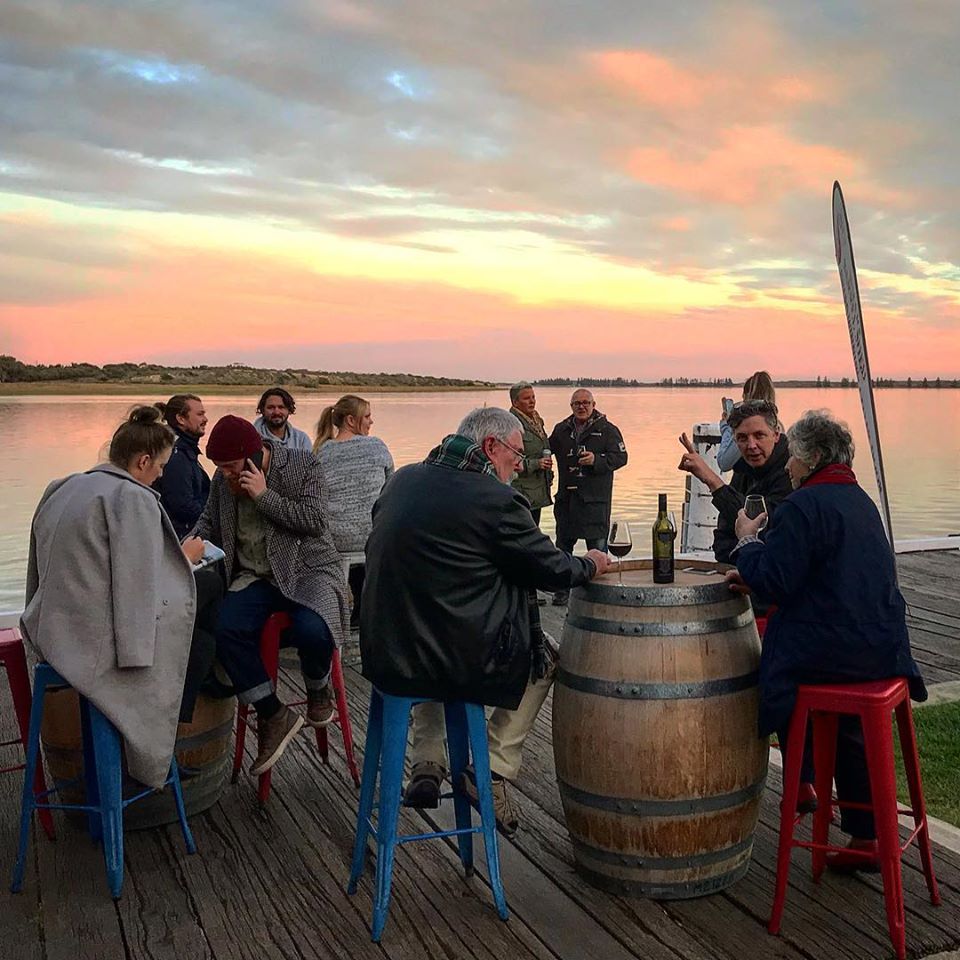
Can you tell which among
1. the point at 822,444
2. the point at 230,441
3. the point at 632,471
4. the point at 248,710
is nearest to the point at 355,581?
the point at 248,710

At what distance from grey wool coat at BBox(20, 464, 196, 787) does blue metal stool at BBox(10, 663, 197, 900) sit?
0.06 metres

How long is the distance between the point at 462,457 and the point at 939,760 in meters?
2.81

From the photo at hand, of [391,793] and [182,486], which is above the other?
[182,486]

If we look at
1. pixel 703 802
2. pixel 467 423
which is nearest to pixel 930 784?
pixel 703 802

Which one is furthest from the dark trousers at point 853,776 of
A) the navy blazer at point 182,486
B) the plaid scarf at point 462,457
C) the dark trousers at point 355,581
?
the navy blazer at point 182,486

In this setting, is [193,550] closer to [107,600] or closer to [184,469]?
[107,600]

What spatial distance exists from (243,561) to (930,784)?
293cm

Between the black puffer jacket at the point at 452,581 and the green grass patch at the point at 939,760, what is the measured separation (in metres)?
2.00

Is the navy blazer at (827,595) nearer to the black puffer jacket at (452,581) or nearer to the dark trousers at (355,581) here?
the black puffer jacket at (452,581)

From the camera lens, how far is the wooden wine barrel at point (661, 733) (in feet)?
9.87

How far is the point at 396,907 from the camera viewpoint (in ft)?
10.4

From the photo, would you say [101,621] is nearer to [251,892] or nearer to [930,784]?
[251,892]

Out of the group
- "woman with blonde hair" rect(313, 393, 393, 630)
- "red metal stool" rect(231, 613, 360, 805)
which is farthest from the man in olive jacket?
"woman with blonde hair" rect(313, 393, 393, 630)

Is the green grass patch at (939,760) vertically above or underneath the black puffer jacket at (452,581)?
underneath
